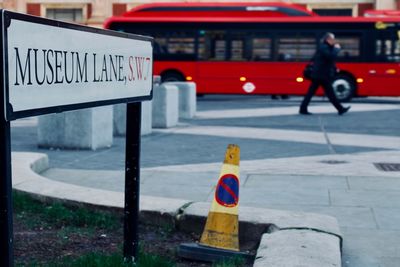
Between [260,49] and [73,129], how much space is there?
14608mm

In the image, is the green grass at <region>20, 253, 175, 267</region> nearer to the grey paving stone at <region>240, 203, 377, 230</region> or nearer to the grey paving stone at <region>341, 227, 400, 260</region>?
the grey paving stone at <region>341, 227, 400, 260</region>

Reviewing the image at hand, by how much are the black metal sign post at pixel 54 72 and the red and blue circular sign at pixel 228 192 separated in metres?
0.87

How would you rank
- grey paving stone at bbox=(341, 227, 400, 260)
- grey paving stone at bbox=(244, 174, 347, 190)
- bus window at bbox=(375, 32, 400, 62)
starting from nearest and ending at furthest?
grey paving stone at bbox=(341, 227, 400, 260) → grey paving stone at bbox=(244, 174, 347, 190) → bus window at bbox=(375, 32, 400, 62)

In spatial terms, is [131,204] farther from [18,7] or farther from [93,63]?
[18,7]

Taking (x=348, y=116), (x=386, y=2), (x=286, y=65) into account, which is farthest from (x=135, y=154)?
(x=386, y=2)

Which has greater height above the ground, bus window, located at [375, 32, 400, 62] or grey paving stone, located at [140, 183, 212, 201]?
bus window, located at [375, 32, 400, 62]

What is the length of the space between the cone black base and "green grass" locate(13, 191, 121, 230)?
84 centimetres

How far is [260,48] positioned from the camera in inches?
965

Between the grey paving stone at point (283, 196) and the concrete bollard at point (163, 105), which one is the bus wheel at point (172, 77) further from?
the grey paving stone at point (283, 196)

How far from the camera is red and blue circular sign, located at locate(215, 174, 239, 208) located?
478 cm

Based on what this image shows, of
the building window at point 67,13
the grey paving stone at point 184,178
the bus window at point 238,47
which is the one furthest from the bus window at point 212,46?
the building window at point 67,13

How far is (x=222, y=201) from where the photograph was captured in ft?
15.7

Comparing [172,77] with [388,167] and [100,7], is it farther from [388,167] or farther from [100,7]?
[100,7]

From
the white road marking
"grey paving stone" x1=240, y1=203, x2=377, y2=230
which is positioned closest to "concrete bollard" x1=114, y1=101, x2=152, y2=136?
the white road marking
